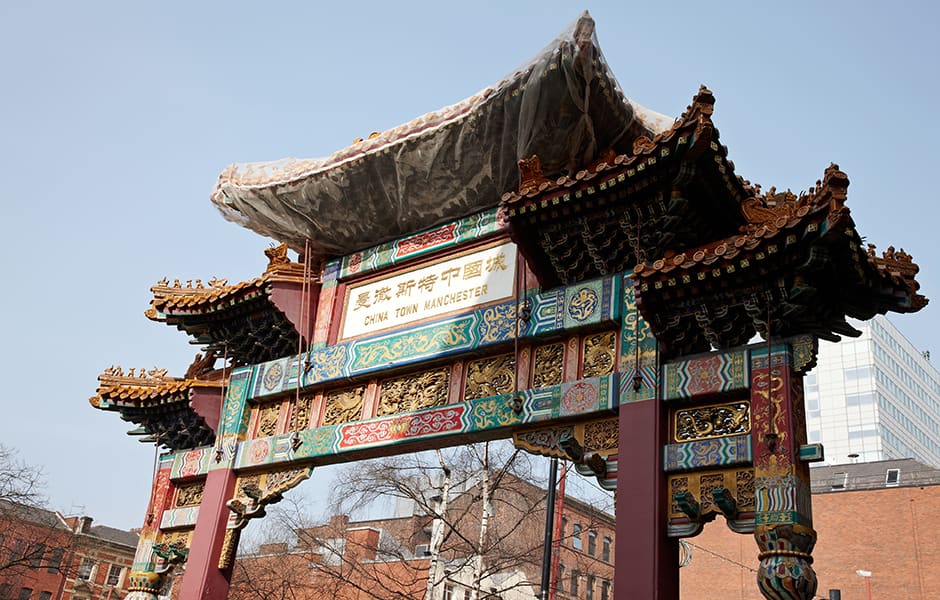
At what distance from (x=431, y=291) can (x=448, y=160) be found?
1.27 m

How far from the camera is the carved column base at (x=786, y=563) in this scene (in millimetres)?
5656

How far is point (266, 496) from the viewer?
357 inches

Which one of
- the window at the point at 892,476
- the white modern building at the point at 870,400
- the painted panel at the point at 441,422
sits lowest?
the painted panel at the point at 441,422

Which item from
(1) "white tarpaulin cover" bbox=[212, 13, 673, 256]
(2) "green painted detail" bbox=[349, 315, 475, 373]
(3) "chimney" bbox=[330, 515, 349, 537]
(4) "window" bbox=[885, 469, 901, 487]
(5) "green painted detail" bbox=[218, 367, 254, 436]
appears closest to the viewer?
(1) "white tarpaulin cover" bbox=[212, 13, 673, 256]

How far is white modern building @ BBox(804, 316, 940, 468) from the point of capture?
2126 inches

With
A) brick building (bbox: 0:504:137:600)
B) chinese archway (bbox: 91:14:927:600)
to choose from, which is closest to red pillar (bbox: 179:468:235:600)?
chinese archway (bbox: 91:14:927:600)

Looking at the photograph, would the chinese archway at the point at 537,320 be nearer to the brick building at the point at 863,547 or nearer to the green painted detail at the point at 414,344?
the green painted detail at the point at 414,344

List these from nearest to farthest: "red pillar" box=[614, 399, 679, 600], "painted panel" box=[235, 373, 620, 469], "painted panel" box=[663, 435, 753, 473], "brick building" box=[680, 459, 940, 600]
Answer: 1. "red pillar" box=[614, 399, 679, 600]
2. "painted panel" box=[663, 435, 753, 473]
3. "painted panel" box=[235, 373, 620, 469]
4. "brick building" box=[680, 459, 940, 600]

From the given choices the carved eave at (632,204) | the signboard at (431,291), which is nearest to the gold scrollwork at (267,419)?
the signboard at (431,291)

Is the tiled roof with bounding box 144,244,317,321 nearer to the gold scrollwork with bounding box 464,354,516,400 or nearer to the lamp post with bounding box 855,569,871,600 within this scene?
the gold scrollwork with bounding box 464,354,516,400

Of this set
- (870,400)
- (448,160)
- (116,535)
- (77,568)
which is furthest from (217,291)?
(870,400)

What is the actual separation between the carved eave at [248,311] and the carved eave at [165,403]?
0.49 metres

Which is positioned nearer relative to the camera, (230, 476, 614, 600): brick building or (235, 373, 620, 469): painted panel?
(235, 373, 620, 469): painted panel

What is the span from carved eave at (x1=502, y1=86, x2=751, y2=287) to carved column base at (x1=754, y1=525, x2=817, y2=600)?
243cm
